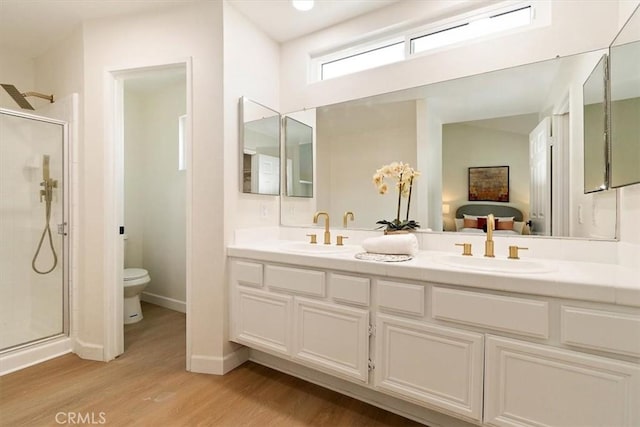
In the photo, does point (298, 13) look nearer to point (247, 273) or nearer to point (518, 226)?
point (247, 273)

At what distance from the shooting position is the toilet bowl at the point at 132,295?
2902 mm

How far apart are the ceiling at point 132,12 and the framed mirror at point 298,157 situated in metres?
0.73

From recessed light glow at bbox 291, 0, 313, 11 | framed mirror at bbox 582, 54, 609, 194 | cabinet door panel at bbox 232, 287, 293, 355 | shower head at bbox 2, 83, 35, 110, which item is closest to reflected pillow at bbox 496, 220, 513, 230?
framed mirror at bbox 582, 54, 609, 194

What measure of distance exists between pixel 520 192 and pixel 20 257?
3775 millimetres

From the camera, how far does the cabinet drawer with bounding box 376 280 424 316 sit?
1414 millimetres

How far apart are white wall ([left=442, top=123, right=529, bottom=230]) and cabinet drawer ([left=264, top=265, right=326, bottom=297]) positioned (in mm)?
925

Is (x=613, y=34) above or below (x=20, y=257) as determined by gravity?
above

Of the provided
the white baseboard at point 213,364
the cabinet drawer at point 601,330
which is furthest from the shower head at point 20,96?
the cabinet drawer at point 601,330

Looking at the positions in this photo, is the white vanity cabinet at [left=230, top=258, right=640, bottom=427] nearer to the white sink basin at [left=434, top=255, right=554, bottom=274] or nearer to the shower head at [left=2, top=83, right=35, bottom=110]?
the white sink basin at [left=434, top=255, right=554, bottom=274]

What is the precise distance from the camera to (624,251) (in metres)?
1.42

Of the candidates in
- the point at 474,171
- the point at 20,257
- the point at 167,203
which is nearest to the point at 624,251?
the point at 474,171

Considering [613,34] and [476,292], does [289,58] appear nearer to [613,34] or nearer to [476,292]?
[613,34]

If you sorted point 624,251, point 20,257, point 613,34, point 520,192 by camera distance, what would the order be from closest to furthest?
point 624,251 < point 613,34 < point 520,192 < point 20,257

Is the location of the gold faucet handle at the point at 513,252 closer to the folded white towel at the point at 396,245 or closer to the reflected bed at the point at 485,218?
the reflected bed at the point at 485,218
